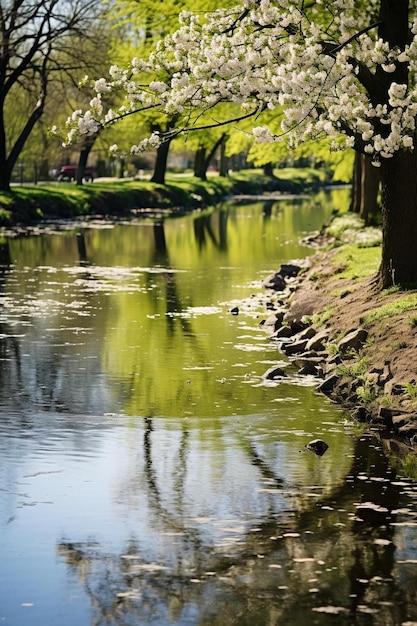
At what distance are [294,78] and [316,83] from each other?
571 millimetres

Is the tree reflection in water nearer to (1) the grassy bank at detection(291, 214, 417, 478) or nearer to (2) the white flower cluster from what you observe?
(1) the grassy bank at detection(291, 214, 417, 478)

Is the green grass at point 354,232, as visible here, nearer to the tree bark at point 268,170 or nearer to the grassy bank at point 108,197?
the grassy bank at point 108,197

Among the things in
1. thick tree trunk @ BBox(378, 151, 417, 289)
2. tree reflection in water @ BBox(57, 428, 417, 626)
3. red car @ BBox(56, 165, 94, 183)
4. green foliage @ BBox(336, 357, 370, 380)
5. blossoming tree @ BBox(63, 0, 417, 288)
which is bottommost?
tree reflection in water @ BBox(57, 428, 417, 626)

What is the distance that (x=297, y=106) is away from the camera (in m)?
20.1

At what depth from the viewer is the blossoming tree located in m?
19.7

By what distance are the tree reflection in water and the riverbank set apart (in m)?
2.95

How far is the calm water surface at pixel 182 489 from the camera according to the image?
10.2 m

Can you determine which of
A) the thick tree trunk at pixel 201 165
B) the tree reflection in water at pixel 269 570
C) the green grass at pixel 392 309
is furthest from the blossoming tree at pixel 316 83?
the thick tree trunk at pixel 201 165

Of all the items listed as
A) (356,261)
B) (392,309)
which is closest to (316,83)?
(392,309)

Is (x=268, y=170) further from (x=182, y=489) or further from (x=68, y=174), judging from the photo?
(x=182, y=489)

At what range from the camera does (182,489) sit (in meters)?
13.3

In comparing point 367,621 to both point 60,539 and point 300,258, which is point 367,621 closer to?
point 60,539

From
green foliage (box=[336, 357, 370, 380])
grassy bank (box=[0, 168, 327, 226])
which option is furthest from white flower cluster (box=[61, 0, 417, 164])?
grassy bank (box=[0, 168, 327, 226])

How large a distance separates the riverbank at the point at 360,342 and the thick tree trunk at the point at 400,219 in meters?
0.39
